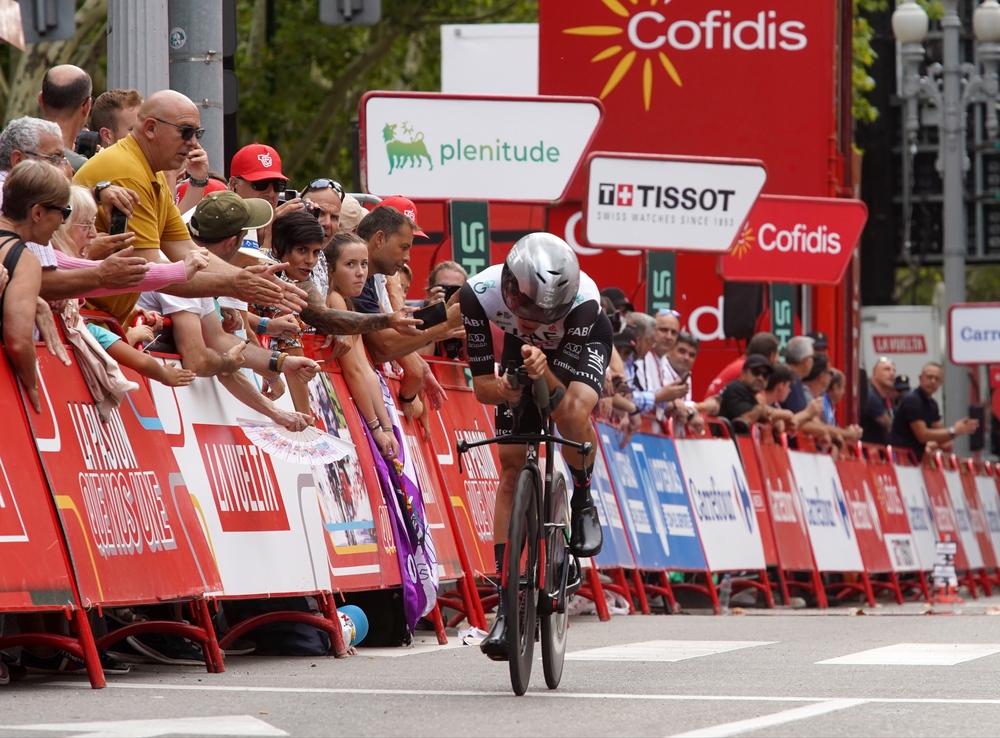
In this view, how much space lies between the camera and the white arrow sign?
621 centimetres

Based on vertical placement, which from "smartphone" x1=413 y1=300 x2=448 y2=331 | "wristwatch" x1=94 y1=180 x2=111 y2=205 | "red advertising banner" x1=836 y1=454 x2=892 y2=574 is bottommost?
"red advertising banner" x1=836 y1=454 x2=892 y2=574

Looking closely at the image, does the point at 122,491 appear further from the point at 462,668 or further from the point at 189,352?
the point at 462,668

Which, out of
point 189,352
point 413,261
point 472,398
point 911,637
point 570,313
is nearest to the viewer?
point 570,313

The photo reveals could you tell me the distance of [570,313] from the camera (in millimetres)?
8070

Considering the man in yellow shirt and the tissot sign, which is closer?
the man in yellow shirt

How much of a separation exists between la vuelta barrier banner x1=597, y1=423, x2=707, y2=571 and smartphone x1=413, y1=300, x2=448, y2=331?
3779 mm

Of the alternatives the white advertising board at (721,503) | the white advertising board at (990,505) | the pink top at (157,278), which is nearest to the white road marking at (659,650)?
the pink top at (157,278)

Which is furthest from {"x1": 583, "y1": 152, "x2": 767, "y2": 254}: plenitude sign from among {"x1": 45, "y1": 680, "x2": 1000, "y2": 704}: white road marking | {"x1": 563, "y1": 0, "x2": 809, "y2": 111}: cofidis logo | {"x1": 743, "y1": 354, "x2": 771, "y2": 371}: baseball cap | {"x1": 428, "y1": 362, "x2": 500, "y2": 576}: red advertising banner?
{"x1": 45, "y1": 680, "x2": 1000, "y2": 704}: white road marking

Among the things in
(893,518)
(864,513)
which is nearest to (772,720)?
(864,513)

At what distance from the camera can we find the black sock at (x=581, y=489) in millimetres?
8430

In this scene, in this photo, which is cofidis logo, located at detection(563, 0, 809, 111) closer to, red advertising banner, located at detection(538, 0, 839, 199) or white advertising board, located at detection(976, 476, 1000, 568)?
red advertising banner, located at detection(538, 0, 839, 199)

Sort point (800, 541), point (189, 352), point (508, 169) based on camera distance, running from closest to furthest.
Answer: point (189, 352), point (508, 169), point (800, 541)

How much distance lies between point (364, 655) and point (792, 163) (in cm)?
1627

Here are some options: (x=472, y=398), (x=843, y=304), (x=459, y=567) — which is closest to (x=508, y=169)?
(x=472, y=398)
